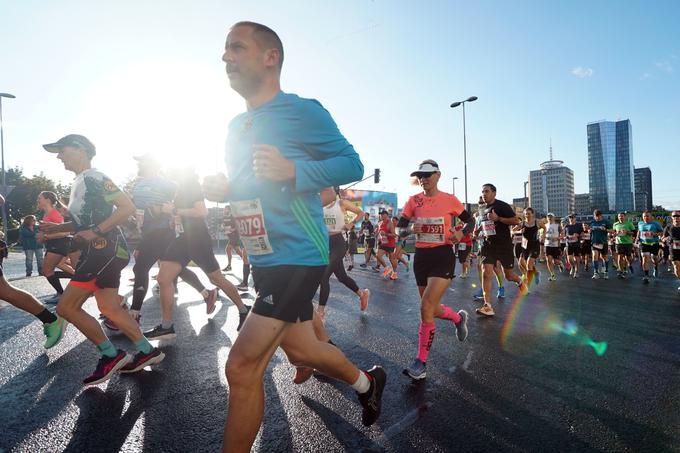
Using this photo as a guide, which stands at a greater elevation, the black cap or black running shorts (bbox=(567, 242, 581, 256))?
the black cap

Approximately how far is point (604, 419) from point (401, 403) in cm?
138

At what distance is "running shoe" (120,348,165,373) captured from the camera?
3.60 m

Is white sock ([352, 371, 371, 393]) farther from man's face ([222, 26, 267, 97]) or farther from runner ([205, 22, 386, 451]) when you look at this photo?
man's face ([222, 26, 267, 97])

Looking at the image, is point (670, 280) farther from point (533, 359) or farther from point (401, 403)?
point (401, 403)

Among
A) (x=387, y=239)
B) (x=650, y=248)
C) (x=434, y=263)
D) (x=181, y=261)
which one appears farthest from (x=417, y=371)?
(x=650, y=248)

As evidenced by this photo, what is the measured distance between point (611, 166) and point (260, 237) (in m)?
201

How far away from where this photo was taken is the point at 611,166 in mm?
165625

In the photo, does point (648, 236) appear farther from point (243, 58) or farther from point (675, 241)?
point (243, 58)

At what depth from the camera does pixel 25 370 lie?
12.5 ft

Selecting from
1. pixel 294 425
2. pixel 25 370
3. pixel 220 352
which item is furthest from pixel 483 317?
pixel 25 370

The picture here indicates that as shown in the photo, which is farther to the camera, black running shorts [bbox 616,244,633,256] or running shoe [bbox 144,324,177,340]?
black running shorts [bbox 616,244,633,256]

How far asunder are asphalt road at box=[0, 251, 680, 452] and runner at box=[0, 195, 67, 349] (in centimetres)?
23

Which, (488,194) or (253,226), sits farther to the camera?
(488,194)

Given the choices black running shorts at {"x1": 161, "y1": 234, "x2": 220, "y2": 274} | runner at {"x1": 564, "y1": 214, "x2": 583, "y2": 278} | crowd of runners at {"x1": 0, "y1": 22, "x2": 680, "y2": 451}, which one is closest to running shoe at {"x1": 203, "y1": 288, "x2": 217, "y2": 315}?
crowd of runners at {"x1": 0, "y1": 22, "x2": 680, "y2": 451}
